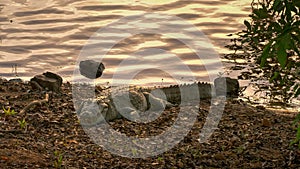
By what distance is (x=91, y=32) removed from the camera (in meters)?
11.5

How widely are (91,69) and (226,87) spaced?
2.28m

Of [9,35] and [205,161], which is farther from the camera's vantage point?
[9,35]

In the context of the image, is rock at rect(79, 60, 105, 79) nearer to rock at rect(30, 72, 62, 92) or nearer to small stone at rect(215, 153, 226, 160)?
rock at rect(30, 72, 62, 92)

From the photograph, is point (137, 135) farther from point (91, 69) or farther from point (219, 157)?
point (91, 69)

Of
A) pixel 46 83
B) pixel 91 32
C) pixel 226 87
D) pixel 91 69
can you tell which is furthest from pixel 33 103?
pixel 91 32

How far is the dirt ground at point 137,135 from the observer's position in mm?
5770

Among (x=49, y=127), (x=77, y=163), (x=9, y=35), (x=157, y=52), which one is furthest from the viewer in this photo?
(x=9, y=35)

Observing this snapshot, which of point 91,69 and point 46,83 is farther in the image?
point 91,69

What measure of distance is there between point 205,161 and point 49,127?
1.57 metres

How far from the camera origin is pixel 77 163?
18.7 feet

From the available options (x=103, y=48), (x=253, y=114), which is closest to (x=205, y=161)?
(x=253, y=114)

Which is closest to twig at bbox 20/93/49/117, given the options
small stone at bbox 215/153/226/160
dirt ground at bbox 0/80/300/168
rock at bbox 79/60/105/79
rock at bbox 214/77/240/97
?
dirt ground at bbox 0/80/300/168

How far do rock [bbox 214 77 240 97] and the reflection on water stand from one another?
1.19 m

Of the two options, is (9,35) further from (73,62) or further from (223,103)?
(223,103)
